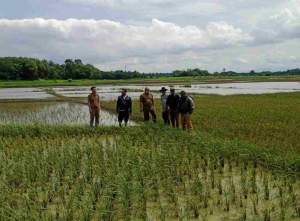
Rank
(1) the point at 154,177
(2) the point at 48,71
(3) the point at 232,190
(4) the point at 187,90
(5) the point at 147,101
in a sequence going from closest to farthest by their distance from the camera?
(3) the point at 232,190 < (1) the point at 154,177 < (5) the point at 147,101 < (4) the point at 187,90 < (2) the point at 48,71

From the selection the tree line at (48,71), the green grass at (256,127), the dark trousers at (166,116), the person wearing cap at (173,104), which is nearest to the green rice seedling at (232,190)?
the green grass at (256,127)

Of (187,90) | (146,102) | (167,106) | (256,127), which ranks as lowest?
(187,90)

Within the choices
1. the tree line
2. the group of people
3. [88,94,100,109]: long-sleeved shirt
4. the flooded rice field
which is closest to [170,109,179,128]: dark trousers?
the group of people

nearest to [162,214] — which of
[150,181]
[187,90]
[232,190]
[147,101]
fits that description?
[150,181]

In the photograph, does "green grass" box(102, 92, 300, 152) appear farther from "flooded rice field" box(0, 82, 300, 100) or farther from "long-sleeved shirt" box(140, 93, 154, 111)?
"flooded rice field" box(0, 82, 300, 100)

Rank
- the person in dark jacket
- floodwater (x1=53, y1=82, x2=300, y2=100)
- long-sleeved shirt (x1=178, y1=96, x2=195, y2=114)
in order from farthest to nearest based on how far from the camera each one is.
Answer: floodwater (x1=53, y1=82, x2=300, y2=100)
the person in dark jacket
long-sleeved shirt (x1=178, y1=96, x2=195, y2=114)

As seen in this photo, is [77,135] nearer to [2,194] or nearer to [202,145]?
[202,145]

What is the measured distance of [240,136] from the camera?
1241 centimetres

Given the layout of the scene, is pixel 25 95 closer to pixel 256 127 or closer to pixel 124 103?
pixel 124 103

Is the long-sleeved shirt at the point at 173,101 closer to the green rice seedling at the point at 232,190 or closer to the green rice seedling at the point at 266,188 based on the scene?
the green rice seedling at the point at 232,190

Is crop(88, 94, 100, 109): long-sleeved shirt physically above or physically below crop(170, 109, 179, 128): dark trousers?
above

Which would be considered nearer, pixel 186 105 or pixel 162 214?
pixel 162 214

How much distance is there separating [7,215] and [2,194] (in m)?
0.98

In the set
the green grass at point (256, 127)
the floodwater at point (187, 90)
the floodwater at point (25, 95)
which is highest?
the green grass at point (256, 127)
